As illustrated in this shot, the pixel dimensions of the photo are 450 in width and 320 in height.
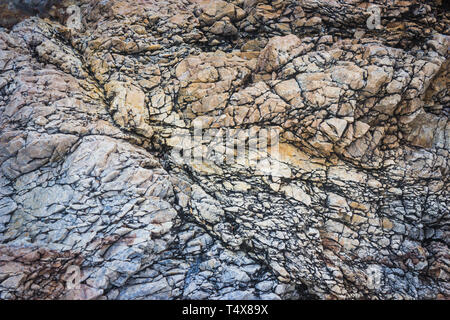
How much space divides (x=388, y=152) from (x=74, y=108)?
18.8ft

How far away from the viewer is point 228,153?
4.61 meters

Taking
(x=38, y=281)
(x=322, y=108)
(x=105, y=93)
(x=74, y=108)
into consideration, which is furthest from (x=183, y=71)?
(x=38, y=281)

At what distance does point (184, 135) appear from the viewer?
4824 mm

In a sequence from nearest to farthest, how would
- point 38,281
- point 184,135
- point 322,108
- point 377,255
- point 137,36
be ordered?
point 38,281 < point 377,255 < point 322,108 < point 184,135 < point 137,36

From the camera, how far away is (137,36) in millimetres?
5250

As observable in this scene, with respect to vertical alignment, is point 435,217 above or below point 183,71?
below

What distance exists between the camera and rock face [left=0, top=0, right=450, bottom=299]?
151 inches

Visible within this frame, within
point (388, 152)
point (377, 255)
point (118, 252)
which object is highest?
point (388, 152)

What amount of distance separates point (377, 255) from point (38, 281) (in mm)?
5065

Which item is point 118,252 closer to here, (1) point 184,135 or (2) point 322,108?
(1) point 184,135

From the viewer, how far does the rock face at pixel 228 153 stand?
383cm
